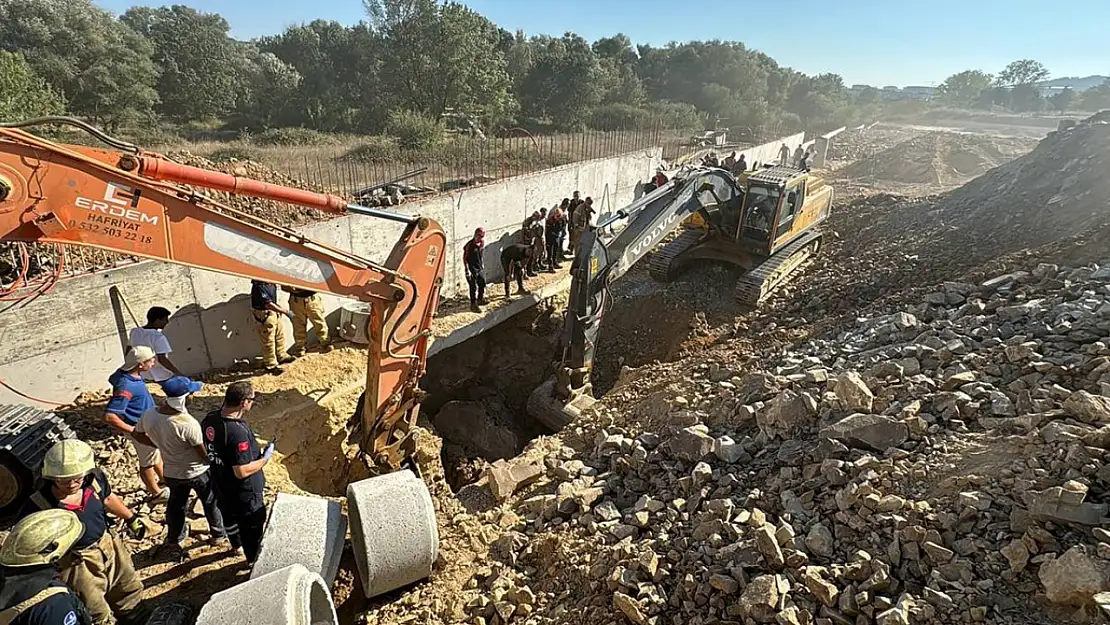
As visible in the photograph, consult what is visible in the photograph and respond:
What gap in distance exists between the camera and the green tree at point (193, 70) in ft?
78.5

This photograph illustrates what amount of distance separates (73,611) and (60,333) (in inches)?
175

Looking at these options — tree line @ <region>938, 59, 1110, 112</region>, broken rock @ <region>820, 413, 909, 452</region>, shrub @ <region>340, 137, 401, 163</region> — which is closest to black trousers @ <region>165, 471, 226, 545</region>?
broken rock @ <region>820, 413, 909, 452</region>

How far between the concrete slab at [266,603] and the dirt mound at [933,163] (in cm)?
2462

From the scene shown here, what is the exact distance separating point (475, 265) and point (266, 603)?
6.45 metres

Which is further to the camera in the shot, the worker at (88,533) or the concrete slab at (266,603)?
the worker at (88,533)

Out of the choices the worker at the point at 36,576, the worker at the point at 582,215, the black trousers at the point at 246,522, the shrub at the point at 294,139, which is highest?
the shrub at the point at 294,139

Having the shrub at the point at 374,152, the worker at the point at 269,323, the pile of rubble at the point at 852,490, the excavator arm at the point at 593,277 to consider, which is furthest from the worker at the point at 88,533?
the shrub at the point at 374,152

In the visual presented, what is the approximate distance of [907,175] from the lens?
23.4m

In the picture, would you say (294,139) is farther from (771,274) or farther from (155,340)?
(771,274)

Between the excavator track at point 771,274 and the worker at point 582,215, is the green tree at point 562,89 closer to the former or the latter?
the worker at point 582,215

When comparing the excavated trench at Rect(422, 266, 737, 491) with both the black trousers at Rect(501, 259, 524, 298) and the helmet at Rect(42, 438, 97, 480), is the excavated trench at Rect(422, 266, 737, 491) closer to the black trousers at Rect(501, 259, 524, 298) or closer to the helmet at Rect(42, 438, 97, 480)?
the black trousers at Rect(501, 259, 524, 298)

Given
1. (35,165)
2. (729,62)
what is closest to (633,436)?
(35,165)

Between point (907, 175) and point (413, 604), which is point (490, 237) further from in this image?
point (907, 175)

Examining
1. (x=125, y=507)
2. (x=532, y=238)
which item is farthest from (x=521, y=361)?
(x=125, y=507)
